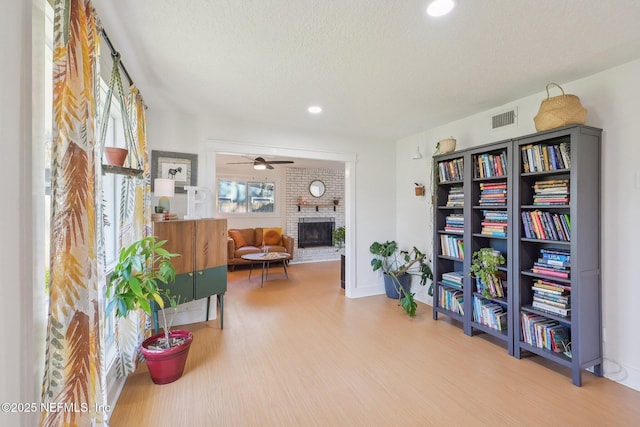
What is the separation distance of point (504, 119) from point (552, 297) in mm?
1875

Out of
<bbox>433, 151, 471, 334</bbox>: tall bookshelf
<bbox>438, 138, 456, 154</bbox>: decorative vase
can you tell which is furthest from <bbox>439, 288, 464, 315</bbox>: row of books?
<bbox>438, 138, 456, 154</bbox>: decorative vase

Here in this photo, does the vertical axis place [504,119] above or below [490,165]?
above

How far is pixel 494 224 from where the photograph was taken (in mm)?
3010

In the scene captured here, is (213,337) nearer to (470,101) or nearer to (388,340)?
(388,340)

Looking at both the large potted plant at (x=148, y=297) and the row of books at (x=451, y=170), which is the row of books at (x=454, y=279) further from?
the large potted plant at (x=148, y=297)

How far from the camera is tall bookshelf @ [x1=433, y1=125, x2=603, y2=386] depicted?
2311 mm

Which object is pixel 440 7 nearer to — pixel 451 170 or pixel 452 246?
pixel 451 170

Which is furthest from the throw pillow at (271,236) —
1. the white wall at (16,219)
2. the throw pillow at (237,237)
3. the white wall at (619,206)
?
the white wall at (16,219)

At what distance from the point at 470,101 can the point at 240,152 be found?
276 centimetres

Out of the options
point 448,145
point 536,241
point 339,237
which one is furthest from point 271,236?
point 536,241

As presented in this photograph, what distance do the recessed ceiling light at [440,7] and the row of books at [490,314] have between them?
2713 millimetres

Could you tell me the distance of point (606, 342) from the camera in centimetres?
240

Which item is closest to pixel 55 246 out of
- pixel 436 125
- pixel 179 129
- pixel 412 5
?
pixel 412 5

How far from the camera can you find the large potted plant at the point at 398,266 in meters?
4.18
